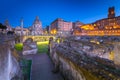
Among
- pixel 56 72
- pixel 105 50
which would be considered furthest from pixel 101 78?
pixel 105 50

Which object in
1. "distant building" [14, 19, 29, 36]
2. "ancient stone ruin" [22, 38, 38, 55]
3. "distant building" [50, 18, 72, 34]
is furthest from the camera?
"distant building" [50, 18, 72, 34]

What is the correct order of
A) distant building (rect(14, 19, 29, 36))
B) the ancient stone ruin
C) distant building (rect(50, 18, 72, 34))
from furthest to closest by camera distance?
1. distant building (rect(50, 18, 72, 34))
2. distant building (rect(14, 19, 29, 36))
3. the ancient stone ruin

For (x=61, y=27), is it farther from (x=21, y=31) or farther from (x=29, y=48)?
(x=29, y=48)

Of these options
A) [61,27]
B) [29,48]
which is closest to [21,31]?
[61,27]

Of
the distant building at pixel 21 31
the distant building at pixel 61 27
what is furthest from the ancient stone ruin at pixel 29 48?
the distant building at pixel 61 27

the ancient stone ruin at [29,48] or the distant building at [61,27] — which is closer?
the ancient stone ruin at [29,48]

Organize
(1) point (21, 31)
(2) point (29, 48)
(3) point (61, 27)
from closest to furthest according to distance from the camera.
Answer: (2) point (29, 48), (1) point (21, 31), (3) point (61, 27)

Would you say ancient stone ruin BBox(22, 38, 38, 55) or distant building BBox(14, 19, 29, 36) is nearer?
ancient stone ruin BBox(22, 38, 38, 55)

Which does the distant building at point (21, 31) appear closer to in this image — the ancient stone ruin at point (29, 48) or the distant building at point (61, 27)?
the distant building at point (61, 27)

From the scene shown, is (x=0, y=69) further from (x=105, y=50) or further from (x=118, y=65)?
(x=105, y=50)

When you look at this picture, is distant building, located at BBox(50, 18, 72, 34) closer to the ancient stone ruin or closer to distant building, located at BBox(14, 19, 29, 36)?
distant building, located at BBox(14, 19, 29, 36)

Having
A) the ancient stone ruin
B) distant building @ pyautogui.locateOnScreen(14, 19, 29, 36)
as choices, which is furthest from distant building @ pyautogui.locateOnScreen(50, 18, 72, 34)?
the ancient stone ruin

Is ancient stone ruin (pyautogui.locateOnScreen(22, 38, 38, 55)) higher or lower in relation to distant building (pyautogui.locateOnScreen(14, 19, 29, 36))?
lower

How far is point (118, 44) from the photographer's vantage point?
14.4 ft
